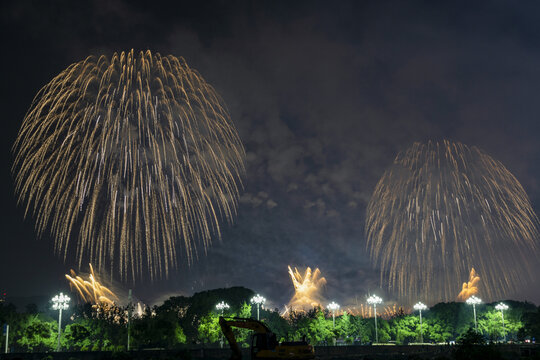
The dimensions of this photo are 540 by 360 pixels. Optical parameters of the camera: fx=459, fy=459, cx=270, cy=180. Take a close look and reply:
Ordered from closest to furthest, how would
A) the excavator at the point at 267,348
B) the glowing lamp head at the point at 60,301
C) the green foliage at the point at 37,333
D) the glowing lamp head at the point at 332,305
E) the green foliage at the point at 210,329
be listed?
the excavator at the point at 267,348 → the glowing lamp head at the point at 60,301 → the green foliage at the point at 37,333 → the green foliage at the point at 210,329 → the glowing lamp head at the point at 332,305

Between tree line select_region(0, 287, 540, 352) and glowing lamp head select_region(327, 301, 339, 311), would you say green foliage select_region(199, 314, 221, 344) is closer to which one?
tree line select_region(0, 287, 540, 352)

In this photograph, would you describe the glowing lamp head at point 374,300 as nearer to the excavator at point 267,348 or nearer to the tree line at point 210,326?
the tree line at point 210,326

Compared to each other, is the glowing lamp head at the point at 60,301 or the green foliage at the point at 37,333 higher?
the glowing lamp head at the point at 60,301

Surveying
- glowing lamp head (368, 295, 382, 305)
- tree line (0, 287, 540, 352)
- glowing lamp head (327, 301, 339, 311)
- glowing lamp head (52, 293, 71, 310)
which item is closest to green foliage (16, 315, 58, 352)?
tree line (0, 287, 540, 352)

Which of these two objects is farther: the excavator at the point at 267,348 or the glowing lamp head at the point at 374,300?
the glowing lamp head at the point at 374,300

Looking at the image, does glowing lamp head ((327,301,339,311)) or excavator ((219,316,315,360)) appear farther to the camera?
glowing lamp head ((327,301,339,311))

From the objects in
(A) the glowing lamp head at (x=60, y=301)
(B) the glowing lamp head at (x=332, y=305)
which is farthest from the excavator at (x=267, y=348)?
(B) the glowing lamp head at (x=332, y=305)

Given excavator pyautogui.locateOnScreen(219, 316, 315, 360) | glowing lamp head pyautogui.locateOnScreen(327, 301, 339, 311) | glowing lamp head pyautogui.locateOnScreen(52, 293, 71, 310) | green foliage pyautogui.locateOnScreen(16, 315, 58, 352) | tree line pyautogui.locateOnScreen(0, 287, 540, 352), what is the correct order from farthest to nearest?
glowing lamp head pyautogui.locateOnScreen(327, 301, 339, 311) < tree line pyautogui.locateOnScreen(0, 287, 540, 352) < green foliage pyautogui.locateOnScreen(16, 315, 58, 352) < glowing lamp head pyautogui.locateOnScreen(52, 293, 71, 310) < excavator pyautogui.locateOnScreen(219, 316, 315, 360)

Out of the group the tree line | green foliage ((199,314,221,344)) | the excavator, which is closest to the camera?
the excavator

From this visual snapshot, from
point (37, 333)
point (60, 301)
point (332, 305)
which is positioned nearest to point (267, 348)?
point (60, 301)

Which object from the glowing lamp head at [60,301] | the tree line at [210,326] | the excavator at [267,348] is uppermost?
the glowing lamp head at [60,301]

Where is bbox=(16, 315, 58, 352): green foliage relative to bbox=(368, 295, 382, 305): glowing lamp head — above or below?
below

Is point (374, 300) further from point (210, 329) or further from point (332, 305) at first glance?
point (210, 329)

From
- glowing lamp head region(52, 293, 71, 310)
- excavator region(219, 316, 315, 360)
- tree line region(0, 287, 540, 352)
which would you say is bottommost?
tree line region(0, 287, 540, 352)
